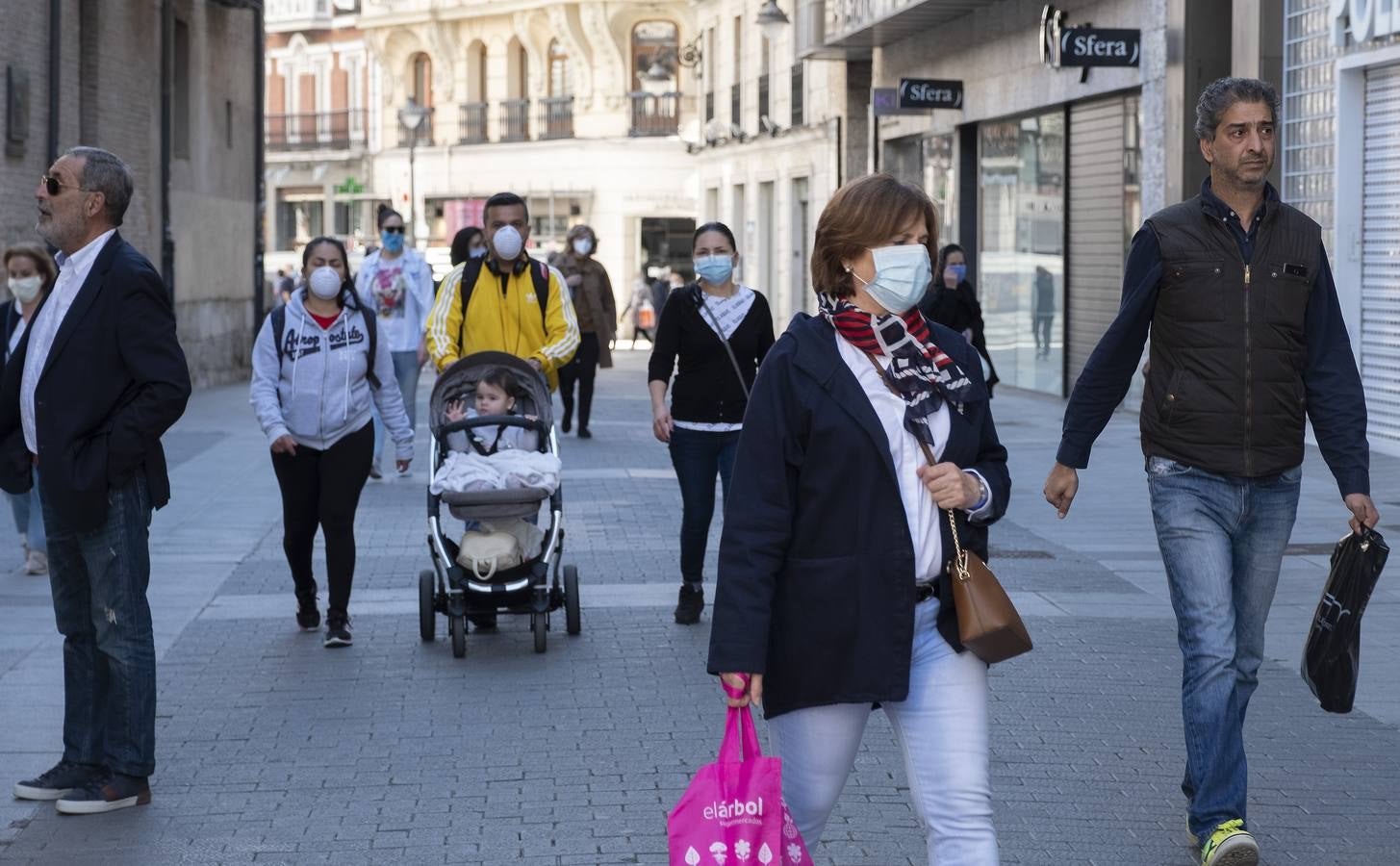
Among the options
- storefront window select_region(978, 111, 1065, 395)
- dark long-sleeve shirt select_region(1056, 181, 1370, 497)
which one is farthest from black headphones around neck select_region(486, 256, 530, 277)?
storefront window select_region(978, 111, 1065, 395)

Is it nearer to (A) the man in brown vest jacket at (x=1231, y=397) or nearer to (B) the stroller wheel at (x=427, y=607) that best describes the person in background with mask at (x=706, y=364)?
(B) the stroller wheel at (x=427, y=607)

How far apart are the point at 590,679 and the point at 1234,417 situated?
332 cm

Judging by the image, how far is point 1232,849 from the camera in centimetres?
526

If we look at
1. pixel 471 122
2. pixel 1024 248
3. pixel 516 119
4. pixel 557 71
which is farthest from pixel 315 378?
pixel 471 122

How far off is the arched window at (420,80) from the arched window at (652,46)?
725 centimetres

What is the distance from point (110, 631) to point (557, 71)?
1937 inches

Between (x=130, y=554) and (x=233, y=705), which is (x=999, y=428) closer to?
(x=233, y=705)

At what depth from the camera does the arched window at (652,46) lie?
52719 millimetres

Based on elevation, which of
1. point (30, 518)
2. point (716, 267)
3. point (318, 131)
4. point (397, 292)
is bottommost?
point (30, 518)

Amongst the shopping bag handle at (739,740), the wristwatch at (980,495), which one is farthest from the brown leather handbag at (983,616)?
the shopping bag handle at (739,740)

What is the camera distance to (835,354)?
420cm

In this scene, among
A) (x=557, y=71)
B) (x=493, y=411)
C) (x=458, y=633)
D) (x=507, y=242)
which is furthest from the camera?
(x=557, y=71)

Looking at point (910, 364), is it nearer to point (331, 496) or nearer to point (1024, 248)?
point (331, 496)

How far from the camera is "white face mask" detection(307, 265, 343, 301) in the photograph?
8750mm
